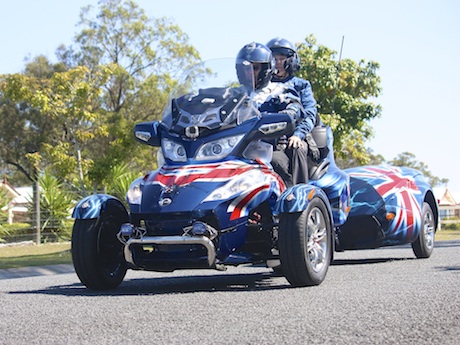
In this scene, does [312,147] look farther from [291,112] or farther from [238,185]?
[238,185]

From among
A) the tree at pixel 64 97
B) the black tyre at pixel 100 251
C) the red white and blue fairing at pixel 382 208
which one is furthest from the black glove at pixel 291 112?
the tree at pixel 64 97

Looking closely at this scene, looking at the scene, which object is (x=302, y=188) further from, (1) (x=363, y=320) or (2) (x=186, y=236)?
(1) (x=363, y=320)

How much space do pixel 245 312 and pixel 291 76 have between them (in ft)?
13.7

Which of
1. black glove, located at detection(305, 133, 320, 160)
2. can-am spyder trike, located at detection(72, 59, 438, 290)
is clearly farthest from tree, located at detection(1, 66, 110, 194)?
can-am spyder trike, located at detection(72, 59, 438, 290)

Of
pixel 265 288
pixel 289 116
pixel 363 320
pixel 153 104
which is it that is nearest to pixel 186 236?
pixel 265 288

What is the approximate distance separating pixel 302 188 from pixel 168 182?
3.73 ft

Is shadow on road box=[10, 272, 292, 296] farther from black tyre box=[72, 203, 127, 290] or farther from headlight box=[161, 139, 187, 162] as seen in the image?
headlight box=[161, 139, 187, 162]

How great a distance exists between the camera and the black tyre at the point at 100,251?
7246 millimetres

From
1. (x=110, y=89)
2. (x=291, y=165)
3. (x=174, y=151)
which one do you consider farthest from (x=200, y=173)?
(x=110, y=89)

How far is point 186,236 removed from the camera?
6.66 m

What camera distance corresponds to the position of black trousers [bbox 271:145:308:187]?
310 inches

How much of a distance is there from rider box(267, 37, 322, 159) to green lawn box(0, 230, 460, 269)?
6.18 m

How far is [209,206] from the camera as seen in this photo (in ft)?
22.1

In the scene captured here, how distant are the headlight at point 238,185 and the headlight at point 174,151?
0.62 metres
